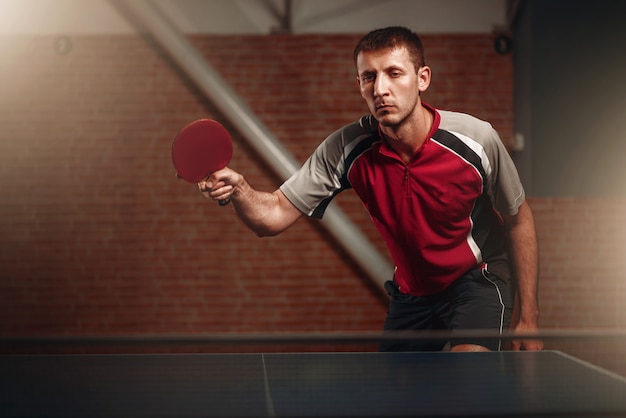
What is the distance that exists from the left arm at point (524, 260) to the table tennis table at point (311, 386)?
0.30m

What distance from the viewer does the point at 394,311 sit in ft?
7.03

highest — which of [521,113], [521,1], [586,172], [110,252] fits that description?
[521,1]

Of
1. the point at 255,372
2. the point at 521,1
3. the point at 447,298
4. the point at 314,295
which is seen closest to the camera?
the point at 255,372

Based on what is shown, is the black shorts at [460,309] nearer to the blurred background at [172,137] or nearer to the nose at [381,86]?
the nose at [381,86]

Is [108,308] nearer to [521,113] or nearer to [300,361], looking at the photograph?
[521,113]

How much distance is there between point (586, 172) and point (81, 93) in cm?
310

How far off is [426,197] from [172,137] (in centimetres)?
275

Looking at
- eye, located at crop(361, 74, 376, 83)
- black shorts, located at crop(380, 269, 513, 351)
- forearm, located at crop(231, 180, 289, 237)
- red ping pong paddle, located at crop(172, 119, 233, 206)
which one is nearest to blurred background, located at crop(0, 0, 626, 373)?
black shorts, located at crop(380, 269, 513, 351)

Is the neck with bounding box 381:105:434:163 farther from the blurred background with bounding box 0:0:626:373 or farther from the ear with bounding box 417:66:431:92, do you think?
the blurred background with bounding box 0:0:626:373

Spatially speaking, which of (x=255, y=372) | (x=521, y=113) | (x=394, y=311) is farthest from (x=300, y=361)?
(x=521, y=113)

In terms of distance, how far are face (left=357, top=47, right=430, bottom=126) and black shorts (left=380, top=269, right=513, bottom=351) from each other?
0.54 metres

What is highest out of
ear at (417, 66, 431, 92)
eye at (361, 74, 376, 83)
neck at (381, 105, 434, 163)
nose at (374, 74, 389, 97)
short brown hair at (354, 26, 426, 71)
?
short brown hair at (354, 26, 426, 71)

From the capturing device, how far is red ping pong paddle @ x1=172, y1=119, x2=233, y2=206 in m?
1.67

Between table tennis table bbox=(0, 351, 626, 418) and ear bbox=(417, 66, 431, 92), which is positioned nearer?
table tennis table bbox=(0, 351, 626, 418)
